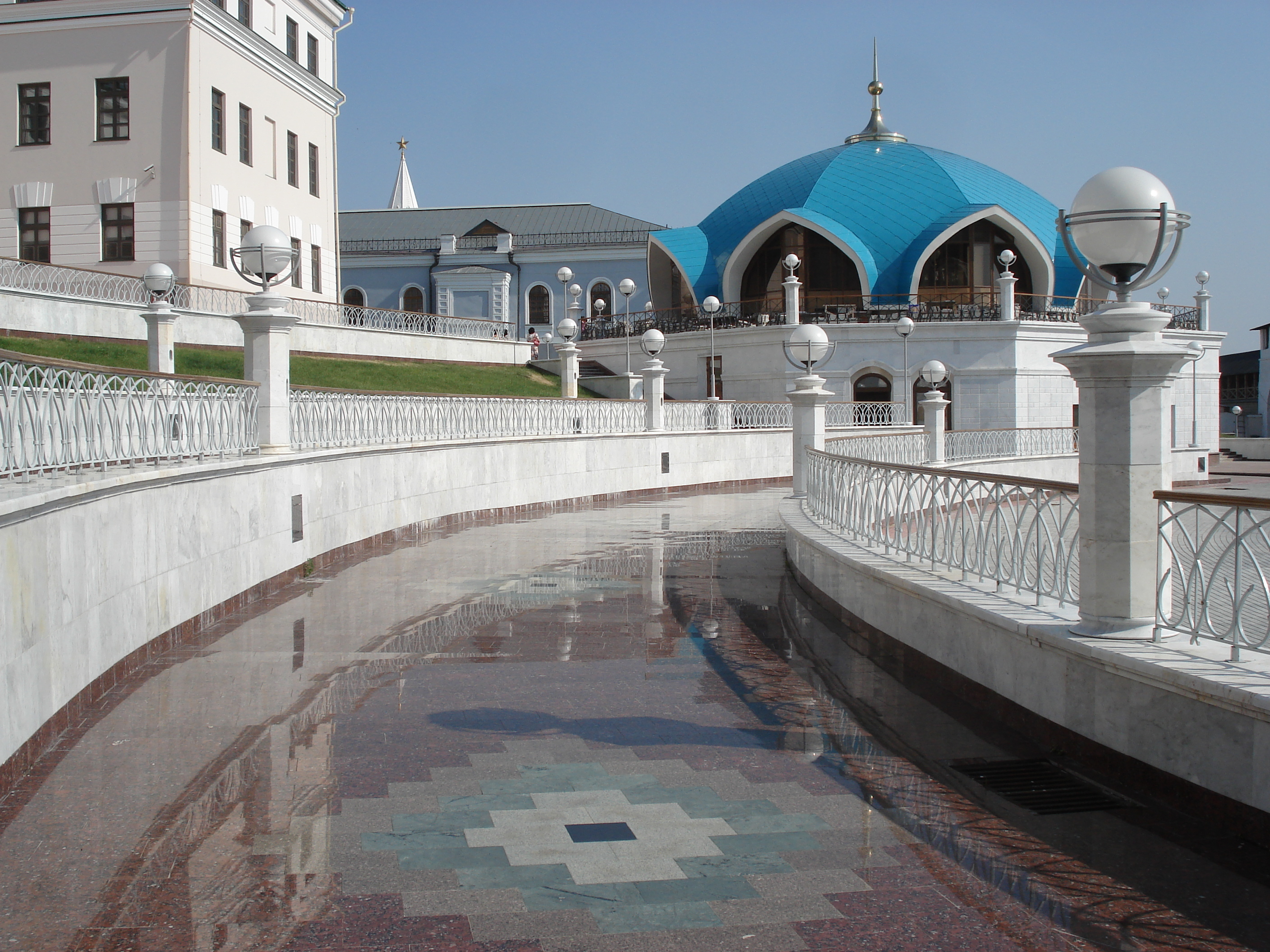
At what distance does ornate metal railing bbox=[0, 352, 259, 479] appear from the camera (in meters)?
6.00

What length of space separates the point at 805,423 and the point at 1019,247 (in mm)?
29107

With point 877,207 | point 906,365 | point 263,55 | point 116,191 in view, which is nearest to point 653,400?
point 906,365

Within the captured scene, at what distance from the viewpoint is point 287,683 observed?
6770 millimetres

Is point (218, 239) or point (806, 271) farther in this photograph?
point (806, 271)

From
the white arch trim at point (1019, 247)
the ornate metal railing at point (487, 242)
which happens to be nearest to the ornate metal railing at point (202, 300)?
the white arch trim at point (1019, 247)

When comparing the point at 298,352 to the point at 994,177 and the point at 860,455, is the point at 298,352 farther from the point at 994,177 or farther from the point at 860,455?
the point at 994,177

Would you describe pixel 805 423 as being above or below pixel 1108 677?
above

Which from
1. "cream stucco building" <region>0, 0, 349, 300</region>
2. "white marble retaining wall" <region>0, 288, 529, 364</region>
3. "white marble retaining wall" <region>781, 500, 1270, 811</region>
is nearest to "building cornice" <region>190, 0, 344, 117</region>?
"cream stucco building" <region>0, 0, 349, 300</region>

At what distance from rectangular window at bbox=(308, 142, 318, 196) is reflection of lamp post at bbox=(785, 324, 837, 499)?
24.1 meters

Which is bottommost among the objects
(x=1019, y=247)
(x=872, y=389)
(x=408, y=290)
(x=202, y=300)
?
(x=872, y=389)

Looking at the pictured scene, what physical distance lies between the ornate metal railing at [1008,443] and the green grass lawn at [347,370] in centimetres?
1046

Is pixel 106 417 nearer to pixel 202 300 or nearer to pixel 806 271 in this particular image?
pixel 202 300

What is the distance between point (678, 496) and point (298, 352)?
11.8m

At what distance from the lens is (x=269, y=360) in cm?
1040
